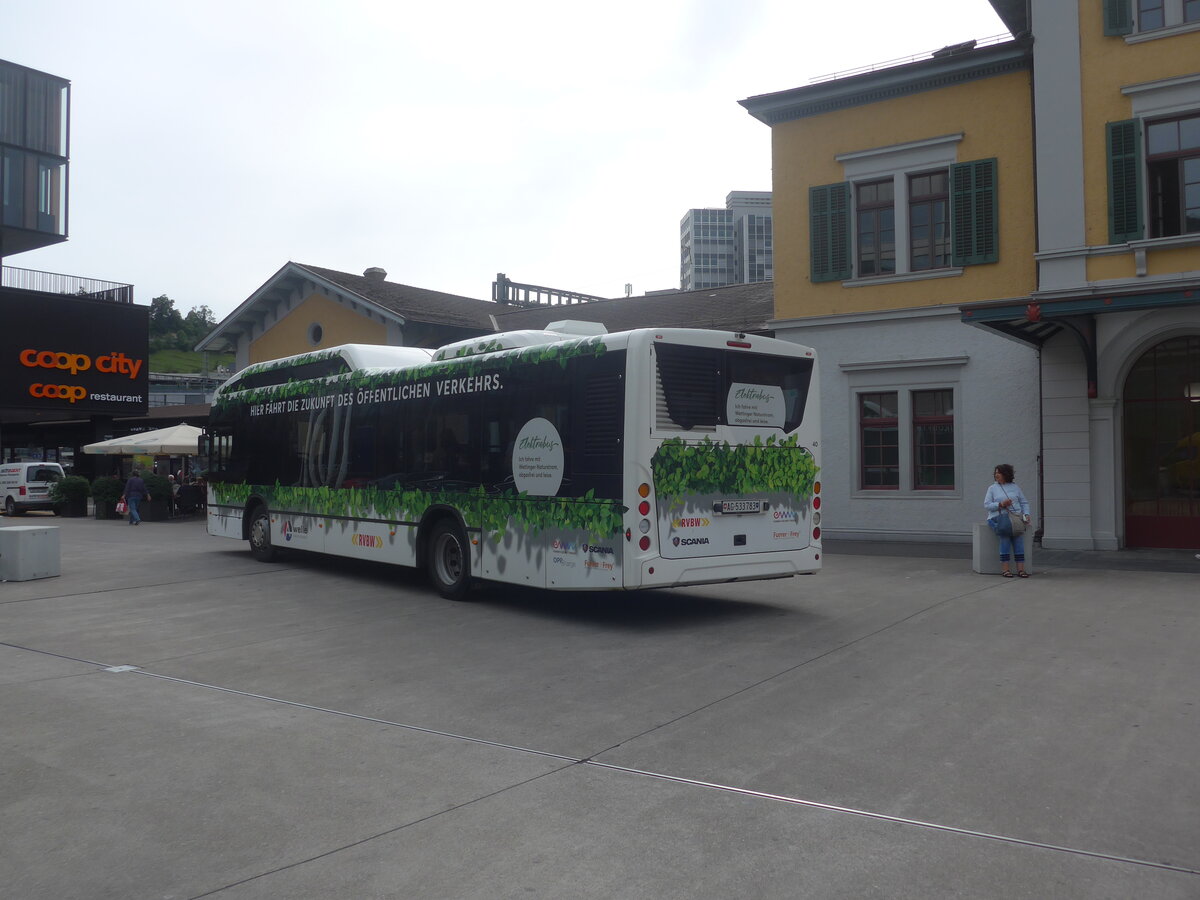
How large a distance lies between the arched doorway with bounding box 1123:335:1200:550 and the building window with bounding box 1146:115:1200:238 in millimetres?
1811

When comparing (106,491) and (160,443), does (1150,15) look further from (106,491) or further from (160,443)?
(106,491)

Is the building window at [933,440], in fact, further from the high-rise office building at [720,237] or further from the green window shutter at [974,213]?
the high-rise office building at [720,237]

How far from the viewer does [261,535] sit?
16.3 meters

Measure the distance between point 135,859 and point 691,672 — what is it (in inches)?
176

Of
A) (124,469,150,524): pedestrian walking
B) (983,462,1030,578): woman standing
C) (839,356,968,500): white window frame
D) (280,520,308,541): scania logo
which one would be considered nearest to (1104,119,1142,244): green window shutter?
(839,356,968,500): white window frame

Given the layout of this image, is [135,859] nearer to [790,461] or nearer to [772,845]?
[772,845]

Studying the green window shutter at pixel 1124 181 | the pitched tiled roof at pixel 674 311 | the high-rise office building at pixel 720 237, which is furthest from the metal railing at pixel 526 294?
the high-rise office building at pixel 720 237

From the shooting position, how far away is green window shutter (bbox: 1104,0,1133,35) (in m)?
16.0

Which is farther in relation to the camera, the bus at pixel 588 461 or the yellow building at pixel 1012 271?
the yellow building at pixel 1012 271

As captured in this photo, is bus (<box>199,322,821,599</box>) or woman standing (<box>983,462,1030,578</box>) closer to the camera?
bus (<box>199,322,821,599</box>)

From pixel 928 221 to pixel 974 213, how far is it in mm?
945

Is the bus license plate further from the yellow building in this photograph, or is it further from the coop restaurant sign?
the coop restaurant sign

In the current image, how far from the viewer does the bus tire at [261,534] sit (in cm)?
1608

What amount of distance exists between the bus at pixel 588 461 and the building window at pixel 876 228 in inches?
359
